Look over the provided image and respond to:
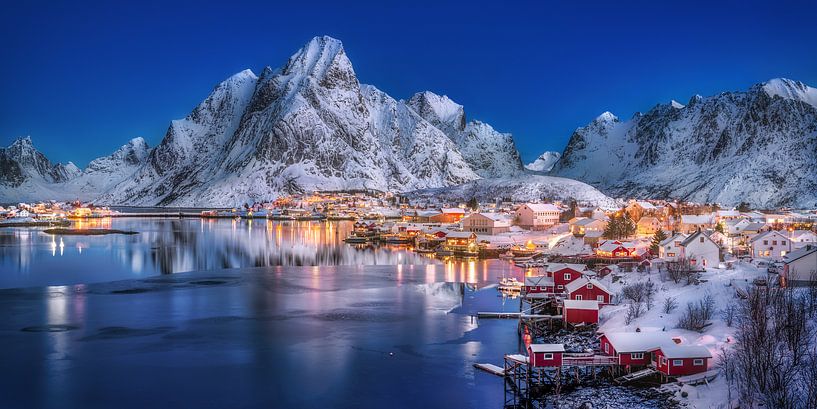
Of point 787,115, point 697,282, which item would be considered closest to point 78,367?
point 697,282

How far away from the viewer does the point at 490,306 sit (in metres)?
32.5

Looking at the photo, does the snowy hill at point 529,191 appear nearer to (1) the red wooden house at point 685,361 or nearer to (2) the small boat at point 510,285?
(2) the small boat at point 510,285

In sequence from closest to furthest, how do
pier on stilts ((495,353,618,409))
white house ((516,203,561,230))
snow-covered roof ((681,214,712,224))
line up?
pier on stilts ((495,353,618,409)), snow-covered roof ((681,214,712,224)), white house ((516,203,561,230))

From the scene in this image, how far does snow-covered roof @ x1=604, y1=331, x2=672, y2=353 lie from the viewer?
802 inches

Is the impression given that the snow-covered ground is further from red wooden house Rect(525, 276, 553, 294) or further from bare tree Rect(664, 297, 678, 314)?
red wooden house Rect(525, 276, 553, 294)

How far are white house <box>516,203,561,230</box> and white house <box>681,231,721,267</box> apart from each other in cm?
4117

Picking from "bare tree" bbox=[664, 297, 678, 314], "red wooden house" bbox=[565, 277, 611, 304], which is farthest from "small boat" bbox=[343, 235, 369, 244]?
"bare tree" bbox=[664, 297, 678, 314]

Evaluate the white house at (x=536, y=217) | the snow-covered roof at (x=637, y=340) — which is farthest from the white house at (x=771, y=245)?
the white house at (x=536, y=217)

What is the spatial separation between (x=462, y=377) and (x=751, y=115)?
175815mm

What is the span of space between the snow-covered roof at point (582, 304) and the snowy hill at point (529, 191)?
328 ft

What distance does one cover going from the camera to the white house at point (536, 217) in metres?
81.2

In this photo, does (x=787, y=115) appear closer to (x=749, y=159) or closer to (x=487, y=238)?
(x=749, y=159)

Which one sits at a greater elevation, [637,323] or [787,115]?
[787,115]

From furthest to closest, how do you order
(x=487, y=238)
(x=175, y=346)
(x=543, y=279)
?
(x=487, y=238), (x=543, y=279), (x=175, y=346)
